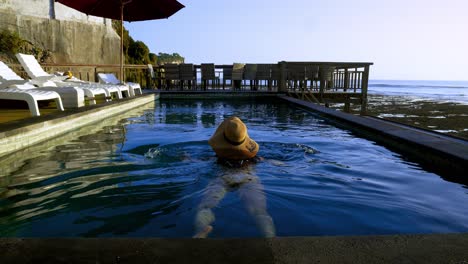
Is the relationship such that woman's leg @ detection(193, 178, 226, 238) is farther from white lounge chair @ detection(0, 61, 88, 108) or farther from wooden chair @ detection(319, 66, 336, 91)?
wooden chair @ detection(319, 66, 336, 91)

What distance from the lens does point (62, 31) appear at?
1745cm

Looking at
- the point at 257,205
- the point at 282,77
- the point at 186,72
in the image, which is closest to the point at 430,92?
the point at 282,77

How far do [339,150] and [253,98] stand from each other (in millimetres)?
8300

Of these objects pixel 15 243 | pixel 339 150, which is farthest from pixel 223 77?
pixel 15 243

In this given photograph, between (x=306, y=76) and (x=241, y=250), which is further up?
(x=306, y=76)

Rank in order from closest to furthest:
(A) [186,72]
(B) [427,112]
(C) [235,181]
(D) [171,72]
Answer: (C) [235,181] → (A) [186,72] → (D) [171,72] → (B) [427,112]

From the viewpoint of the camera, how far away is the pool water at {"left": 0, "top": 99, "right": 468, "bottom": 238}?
6.96 feet

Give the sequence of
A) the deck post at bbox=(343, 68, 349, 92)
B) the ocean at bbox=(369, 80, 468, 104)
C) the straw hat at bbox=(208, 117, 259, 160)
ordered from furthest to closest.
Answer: the ocean at bbox=(369, 80, 468, 104)
the deck post at bbox=(343, 68, 349, 92)
the straw hat at bbox=(208, 117, 259, 160)

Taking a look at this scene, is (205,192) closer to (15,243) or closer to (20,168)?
(15,243)

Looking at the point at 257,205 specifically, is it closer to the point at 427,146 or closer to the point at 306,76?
the point at 427,146

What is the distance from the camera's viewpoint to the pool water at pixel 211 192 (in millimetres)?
2121

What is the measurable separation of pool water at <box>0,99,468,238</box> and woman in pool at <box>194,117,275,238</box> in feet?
0.06

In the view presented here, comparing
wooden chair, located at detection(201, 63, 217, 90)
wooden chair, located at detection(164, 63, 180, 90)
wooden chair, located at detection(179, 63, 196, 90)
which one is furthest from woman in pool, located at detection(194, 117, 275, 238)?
wooden chair, located at detection(164, 63, 180, 90)

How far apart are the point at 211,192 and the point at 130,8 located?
28.6 feet
